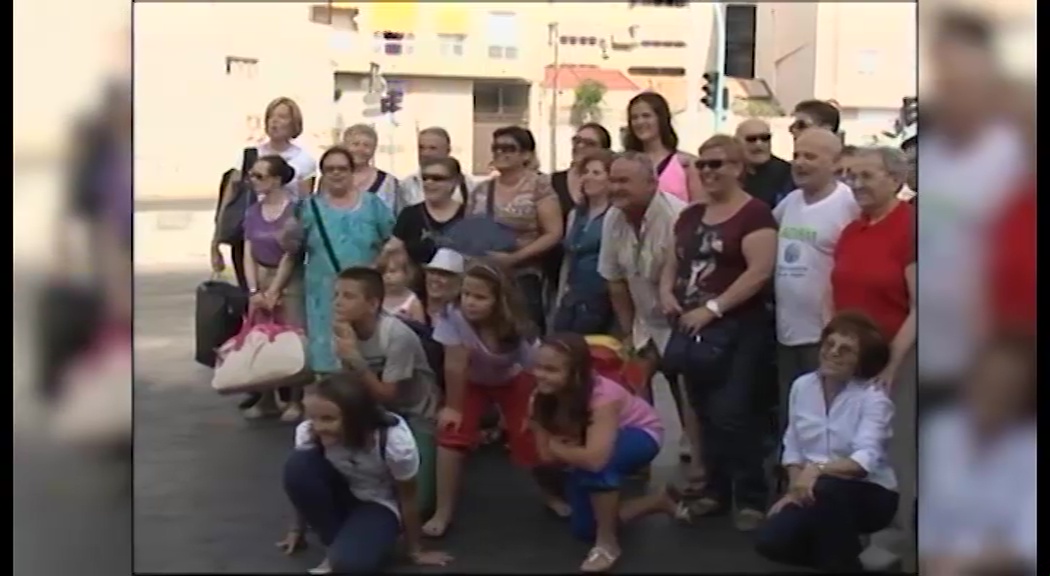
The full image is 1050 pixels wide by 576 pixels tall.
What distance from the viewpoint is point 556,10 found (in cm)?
317

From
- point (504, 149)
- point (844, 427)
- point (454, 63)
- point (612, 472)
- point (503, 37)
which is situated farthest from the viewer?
point (503, 37)

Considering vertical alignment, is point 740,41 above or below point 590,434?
above

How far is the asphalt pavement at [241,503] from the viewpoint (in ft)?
9.45

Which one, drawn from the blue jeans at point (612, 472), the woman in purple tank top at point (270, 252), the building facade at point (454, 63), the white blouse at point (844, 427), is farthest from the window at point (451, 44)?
the white blouse at point (844, 427)

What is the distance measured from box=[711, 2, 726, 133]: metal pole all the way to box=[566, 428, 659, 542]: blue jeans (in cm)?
78

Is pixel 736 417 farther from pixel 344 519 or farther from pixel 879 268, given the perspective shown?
pixel 344 519

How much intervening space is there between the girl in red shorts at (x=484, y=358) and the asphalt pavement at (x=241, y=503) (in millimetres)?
82

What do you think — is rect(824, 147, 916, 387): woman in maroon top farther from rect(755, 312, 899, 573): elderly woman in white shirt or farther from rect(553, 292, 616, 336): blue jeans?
rect(553, 292, 616, 336): blue jeans

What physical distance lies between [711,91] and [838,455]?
913mm

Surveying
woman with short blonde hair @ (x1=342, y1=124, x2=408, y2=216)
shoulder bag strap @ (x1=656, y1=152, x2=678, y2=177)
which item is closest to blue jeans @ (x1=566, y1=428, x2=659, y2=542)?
shoulder bag strap @ (x1=656, y1=152, x2=678, y2=177)

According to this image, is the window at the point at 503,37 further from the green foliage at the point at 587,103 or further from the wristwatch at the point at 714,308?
the wristwatch at the point at 714,308

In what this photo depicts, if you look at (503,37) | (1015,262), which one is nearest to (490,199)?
(503,37)

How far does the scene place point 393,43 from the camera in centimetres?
311

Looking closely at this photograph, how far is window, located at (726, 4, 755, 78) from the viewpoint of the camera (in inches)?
124
